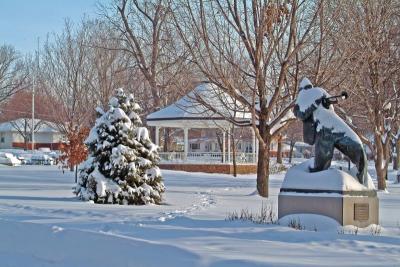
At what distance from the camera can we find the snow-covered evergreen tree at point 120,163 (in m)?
15.6

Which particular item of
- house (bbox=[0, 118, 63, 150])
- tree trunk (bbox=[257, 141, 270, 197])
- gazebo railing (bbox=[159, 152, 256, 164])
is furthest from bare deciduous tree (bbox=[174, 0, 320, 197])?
house (bbox=[0, 118, 63, 150])

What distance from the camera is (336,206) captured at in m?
10.9

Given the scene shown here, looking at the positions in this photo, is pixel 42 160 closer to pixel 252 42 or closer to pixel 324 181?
pixel 252 42

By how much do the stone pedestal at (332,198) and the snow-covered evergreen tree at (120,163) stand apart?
5.34m

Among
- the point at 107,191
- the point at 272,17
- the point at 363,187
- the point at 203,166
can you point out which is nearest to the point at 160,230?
the point at 363,187

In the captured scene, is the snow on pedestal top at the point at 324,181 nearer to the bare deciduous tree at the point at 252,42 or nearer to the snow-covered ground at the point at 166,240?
the snow-covered ground at the point at 166,240

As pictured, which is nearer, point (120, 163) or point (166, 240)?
point (166, 240)

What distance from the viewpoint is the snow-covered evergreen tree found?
15.6 m

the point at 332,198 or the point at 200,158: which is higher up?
the point at 200,158

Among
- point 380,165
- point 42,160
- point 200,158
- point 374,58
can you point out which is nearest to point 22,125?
point 42,160

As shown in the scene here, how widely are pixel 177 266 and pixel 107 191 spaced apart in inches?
328

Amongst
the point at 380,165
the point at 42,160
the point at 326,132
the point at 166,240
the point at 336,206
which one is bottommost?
the point at 166,240

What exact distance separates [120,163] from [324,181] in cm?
624

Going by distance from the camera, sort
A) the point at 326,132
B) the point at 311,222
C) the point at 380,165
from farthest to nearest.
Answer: the point at 380,165 → the point at 326,132 → the point at 311,222
